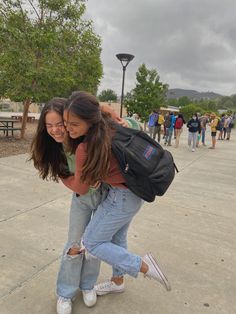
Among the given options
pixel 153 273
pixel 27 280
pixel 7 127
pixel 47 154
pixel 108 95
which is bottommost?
pixel 27 280

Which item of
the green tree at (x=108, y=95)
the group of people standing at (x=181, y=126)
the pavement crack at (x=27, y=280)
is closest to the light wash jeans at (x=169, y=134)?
the group of people standing at (x=181, y=126)

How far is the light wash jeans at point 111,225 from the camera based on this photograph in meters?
2.09

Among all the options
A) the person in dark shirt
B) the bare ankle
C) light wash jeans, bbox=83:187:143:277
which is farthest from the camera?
the person in dark shirt

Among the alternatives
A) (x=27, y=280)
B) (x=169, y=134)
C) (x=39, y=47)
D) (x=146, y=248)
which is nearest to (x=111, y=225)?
(x=27, y=280)

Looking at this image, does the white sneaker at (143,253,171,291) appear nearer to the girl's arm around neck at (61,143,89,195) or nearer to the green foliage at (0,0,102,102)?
the girl's arm around neck at (61,143,89,195)

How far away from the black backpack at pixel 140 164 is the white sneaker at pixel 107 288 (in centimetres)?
97

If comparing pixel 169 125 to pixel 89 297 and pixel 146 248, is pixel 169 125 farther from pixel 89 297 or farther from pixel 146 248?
pixel 89 297

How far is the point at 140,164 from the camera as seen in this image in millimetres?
1956

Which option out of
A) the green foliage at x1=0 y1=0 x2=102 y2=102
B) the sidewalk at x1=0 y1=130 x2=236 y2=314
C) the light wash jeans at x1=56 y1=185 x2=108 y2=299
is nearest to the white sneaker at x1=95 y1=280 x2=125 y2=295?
the sidewalk at x1=0 y1=130 x2=236 y2=314

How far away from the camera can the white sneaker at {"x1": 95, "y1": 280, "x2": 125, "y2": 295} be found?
8.44 feet

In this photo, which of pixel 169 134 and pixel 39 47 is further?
pixel 169 134

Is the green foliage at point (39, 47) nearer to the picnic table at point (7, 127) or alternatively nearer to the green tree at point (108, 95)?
the picnic table at point (7, 127)

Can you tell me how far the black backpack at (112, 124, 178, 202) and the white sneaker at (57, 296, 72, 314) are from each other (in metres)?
0.99

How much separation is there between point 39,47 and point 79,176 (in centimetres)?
880
